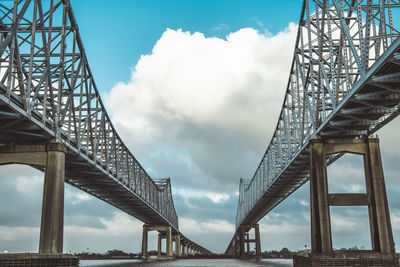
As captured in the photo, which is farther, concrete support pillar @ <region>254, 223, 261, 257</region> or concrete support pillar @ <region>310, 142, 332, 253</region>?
concrete support pillar @ <region>254, 223, 261, 257</region>

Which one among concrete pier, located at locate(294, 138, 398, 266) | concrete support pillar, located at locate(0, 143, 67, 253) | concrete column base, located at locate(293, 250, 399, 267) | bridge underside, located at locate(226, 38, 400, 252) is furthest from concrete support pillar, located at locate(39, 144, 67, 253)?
bridge underside, located at locate(226, 38, 400, 252)

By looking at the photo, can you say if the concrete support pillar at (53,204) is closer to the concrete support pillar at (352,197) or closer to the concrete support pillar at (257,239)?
the concrete support pillar at (352,197)

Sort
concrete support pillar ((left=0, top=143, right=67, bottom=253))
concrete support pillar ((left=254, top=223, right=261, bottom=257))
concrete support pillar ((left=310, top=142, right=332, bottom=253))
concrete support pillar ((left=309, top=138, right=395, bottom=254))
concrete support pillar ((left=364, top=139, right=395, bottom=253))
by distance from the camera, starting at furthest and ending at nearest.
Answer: concrete support pillar ((left=254, top=223, right=261, bottom=257)), concrete support pillar ((left=310, top=142, right=332, bottom=253)), concrete support pillar ((left=309, top=138, right=395, bottom=254)), concrete support pillar ((left=364, top=139, right=395, bottom=253)), concrete support pillar ((left=0, top=143, right=67, bottom=253))

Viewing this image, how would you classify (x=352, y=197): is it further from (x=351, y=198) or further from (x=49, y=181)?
(x=49, y=181)

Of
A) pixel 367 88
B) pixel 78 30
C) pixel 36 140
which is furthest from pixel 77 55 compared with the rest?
pixel 367 88

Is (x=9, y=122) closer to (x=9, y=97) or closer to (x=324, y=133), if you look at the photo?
(x=9, y=97)

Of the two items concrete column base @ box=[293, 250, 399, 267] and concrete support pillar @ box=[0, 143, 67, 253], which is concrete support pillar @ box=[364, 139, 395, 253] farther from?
concrete support pillar @ box=[0, 143, 67, 253]

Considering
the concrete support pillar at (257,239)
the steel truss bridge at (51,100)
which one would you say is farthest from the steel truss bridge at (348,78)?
the concrete support pillar at (257,239)

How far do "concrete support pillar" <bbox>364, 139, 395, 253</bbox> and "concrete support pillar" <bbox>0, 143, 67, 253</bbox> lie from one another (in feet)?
89.8

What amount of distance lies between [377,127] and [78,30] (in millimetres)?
29893

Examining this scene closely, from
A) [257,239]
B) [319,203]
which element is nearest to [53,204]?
[319,203]

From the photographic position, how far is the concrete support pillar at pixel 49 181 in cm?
3659

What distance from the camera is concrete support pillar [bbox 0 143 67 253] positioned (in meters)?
36.6

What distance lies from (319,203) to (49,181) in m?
24.2
